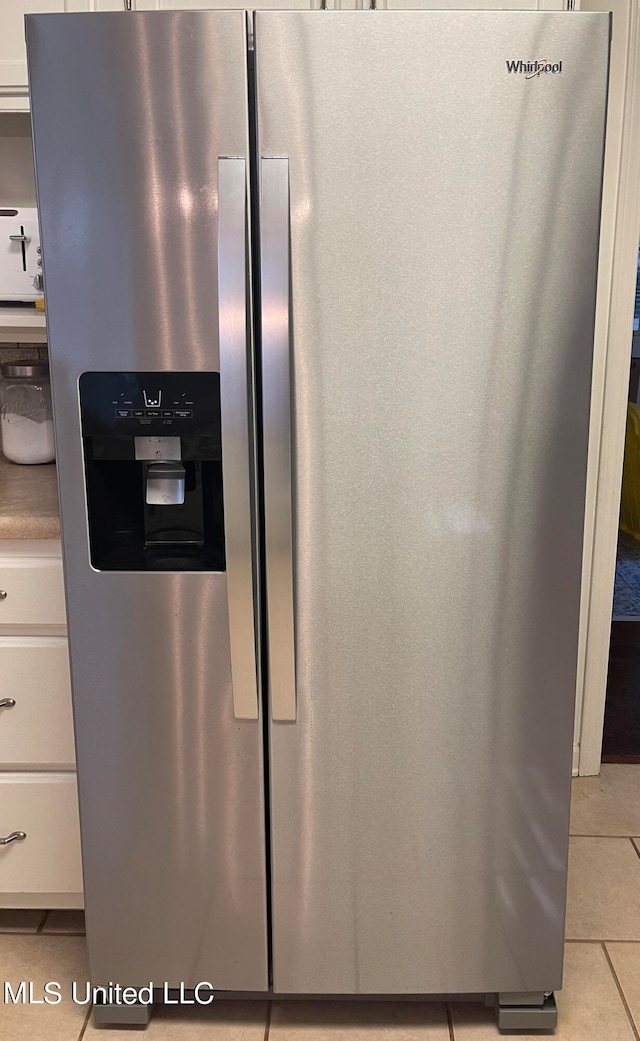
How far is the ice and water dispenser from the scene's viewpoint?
1.55m

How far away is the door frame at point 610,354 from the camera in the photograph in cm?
233

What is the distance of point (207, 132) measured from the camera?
1444 millimetres

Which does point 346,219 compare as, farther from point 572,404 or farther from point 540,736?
point 540,736

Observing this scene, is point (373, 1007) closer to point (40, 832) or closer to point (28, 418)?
point (40, 832)

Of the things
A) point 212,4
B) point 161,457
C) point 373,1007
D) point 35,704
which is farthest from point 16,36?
point 373,1007

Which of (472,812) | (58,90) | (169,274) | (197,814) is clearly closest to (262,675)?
(197,814)

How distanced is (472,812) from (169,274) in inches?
40.9

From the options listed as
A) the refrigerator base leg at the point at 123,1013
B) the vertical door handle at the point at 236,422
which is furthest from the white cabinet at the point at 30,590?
the refrigerator base leg at the point at 123,1013

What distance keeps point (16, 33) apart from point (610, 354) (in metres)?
1.57

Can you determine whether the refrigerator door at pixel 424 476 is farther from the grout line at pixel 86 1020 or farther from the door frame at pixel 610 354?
the door frame at pixel 610 354

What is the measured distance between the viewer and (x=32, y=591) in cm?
186

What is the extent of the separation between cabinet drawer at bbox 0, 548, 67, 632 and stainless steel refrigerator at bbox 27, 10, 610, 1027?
239 millimetres

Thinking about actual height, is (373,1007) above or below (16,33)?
below

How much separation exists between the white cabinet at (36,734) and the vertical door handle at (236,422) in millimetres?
459
